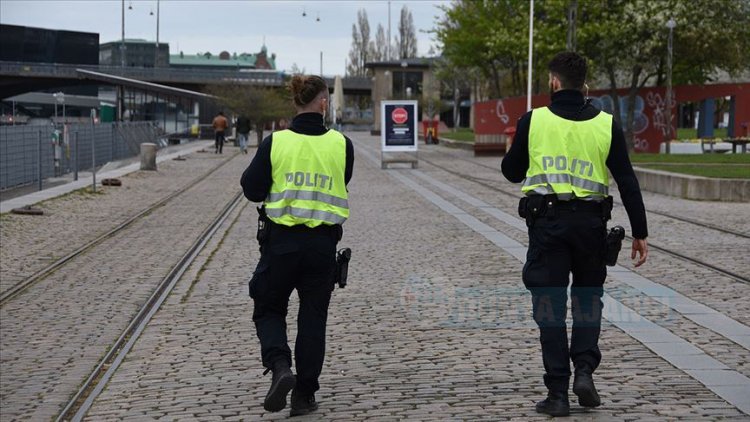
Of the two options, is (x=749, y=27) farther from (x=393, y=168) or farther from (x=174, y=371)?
(x=174, y=371)

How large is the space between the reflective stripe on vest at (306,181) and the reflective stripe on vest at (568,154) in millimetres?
1019

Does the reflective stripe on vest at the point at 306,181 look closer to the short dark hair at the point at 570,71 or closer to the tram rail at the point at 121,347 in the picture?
the short dark hair at the point at 570,71

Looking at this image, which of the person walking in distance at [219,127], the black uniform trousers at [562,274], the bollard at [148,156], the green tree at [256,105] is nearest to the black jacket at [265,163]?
the black uniform trousers at [562,274]

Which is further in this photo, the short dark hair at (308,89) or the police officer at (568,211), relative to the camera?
the short dark hair at (308,89)

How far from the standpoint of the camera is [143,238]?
16.9m

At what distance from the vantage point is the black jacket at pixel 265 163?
20.7ft

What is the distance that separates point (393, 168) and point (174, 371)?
30382 mm

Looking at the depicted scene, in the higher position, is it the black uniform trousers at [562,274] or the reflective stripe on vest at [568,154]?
the reflective stripe on vest at [568,154]

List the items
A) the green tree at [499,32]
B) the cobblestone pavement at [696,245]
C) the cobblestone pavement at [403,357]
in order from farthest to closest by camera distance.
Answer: the green tree at [499,32], the cobblestone pavement at [696,245], the cobblestone pavement at [403,357]

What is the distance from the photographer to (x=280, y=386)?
611 cm

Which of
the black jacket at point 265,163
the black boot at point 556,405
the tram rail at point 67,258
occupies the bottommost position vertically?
the tram rail at point 67,258

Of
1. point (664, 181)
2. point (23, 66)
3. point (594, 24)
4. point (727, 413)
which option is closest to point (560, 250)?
point (727, 413)

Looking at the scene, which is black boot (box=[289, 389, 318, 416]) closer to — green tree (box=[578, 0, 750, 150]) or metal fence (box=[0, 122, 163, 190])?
metal fence (box=[0, 122, 163, 190])

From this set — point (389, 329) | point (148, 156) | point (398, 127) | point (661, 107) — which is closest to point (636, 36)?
point (661, 107)
